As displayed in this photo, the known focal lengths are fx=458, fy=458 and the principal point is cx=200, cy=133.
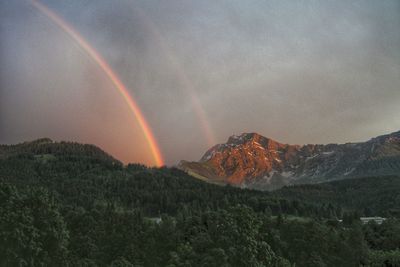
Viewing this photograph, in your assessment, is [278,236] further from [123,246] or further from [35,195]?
[35,195]

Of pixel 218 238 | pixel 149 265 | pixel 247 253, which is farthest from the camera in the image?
pixel 149 265

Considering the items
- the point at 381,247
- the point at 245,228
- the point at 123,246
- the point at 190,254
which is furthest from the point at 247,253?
the point at 381,247

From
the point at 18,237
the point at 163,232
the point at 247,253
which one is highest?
the point at 163,232

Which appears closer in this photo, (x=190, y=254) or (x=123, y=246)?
(x=190, y=254)

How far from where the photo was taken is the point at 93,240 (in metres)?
102

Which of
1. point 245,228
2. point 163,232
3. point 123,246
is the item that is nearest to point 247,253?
point 245,228

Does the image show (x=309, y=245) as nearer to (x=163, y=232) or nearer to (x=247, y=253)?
(x=163, y=232)

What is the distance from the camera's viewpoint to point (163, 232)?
114625 mm

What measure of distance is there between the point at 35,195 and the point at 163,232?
167ft

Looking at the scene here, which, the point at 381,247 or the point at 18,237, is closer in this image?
the point at 18,237

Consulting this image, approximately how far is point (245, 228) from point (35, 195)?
31954mm

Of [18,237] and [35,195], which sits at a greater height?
[35,195]

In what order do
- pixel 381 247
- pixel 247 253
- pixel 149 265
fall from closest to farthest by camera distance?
pixel 247 253 < pixel 149 265 < pixel 381 247

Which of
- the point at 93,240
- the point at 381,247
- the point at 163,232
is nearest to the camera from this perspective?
the point at 93,240
